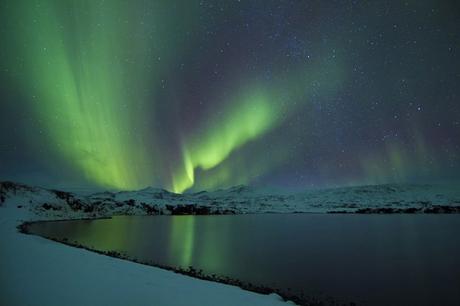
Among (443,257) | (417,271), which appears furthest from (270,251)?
(443,257)

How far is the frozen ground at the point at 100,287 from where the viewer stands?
456 inches

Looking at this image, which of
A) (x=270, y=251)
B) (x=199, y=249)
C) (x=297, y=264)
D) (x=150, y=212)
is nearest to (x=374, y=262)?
(x=297, y=264)

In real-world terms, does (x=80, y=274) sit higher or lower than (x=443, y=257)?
higher

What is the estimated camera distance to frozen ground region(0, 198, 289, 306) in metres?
11.6

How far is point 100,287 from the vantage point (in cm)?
1345

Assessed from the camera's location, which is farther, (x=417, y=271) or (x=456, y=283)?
(x=417, y=271)

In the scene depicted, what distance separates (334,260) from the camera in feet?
104

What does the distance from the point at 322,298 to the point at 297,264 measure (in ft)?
36.3

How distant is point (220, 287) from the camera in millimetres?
15742

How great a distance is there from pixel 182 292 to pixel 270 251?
25.5 meters

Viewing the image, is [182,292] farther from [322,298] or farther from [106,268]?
Answer: [322,298]

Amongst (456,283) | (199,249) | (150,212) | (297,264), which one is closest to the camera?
(456,283)

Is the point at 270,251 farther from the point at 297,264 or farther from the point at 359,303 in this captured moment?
the point at 359,303

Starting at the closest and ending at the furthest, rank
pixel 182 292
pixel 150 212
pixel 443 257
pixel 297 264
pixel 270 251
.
Answer: pixel 182 292 < pixel 297 264 < pixel 443 257 < pixel 270 251 < pixel 150 212
